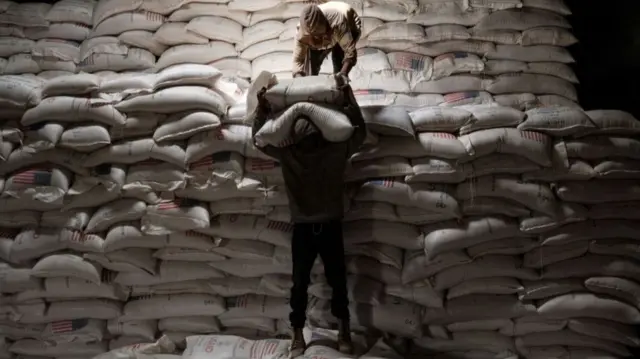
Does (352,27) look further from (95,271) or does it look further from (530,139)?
(95,271)

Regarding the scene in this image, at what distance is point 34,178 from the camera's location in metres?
3.35

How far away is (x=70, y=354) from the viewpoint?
11.7ft

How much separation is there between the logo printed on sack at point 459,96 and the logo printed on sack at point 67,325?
2.56 meters

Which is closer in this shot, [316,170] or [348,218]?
[316,170]

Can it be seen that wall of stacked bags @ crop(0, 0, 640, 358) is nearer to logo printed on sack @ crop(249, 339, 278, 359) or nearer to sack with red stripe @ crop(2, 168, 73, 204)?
sack with red stripe @ crop(2, 168, 73, 204)

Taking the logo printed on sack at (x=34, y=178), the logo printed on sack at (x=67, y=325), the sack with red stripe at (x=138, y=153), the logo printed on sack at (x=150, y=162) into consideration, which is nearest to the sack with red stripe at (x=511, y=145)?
the sack with red stripe at (x=138, y=153)

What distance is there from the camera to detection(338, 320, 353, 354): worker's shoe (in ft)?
10.1

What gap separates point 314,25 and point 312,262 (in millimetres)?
1236

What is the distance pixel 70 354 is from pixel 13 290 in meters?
0.51

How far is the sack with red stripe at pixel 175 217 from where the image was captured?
10.6 feet

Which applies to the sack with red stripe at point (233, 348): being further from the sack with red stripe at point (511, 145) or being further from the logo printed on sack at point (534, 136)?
the logo printed on sack at point (534, 136)

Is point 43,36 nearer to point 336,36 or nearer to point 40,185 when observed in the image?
point 40,185

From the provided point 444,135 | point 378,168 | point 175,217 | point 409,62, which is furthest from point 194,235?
point 409,62

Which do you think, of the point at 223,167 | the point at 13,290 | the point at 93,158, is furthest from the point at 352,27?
the point at 13,290
